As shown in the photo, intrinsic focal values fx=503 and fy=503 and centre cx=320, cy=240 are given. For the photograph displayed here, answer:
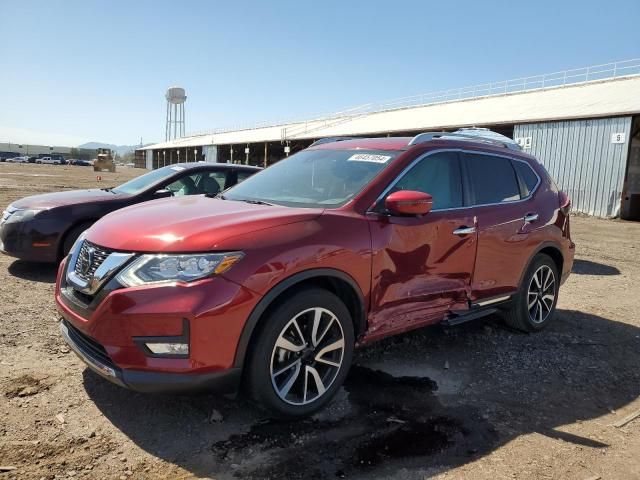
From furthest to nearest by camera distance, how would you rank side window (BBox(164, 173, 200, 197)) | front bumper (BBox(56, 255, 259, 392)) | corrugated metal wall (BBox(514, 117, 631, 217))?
corrugated metal wall (BBox(514, 117, 631, 217)) < side window (BBox(164, 173, 200, 197)) < front bumper (BBox(56, 255, 259, 392))

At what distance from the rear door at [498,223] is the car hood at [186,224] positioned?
1.75m

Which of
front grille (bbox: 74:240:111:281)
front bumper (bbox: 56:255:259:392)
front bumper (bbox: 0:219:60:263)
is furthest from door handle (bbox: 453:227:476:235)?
front bumper (bbox: 0:219:60:263)

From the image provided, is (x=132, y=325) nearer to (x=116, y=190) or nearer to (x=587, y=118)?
(x=116, y=190)

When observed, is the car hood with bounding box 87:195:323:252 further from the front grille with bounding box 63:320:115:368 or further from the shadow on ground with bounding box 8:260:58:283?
the shadow on ground with bounding box 8:260:58:283

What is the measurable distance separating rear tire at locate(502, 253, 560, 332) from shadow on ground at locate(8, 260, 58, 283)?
5282mm

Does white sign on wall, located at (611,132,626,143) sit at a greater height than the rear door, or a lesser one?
greater

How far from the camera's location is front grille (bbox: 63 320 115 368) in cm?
287

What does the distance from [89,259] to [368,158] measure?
217cm

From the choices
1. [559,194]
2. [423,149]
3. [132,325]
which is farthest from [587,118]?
[132,325]

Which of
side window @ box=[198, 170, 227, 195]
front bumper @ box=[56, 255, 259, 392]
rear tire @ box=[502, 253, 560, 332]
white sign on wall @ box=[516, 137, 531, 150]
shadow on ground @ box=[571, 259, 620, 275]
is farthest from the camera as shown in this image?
white sign on wall @ box=[516, 137, 531, 150]

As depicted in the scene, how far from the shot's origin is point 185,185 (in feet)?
23.3

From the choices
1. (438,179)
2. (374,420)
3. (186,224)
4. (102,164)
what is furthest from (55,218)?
(102,164)

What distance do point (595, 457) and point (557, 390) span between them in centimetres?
95

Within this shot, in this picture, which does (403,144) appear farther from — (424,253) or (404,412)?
(404,412)
